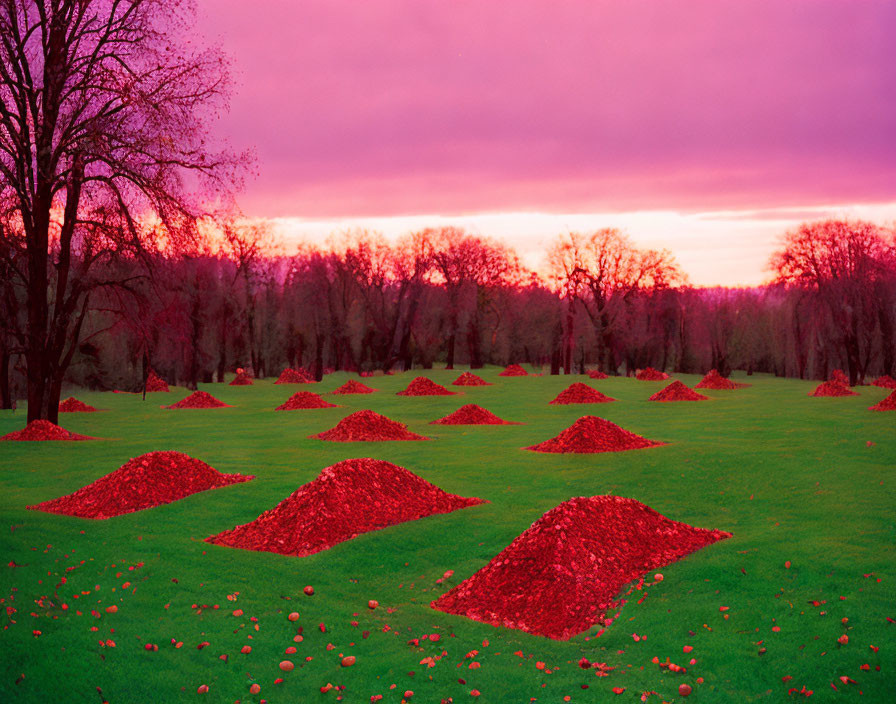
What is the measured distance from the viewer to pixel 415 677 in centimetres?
598

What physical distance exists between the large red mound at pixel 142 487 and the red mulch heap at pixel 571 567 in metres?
6.08

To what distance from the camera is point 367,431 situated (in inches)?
771

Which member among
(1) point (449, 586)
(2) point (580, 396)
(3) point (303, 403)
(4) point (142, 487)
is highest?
(2) point (580, 396)

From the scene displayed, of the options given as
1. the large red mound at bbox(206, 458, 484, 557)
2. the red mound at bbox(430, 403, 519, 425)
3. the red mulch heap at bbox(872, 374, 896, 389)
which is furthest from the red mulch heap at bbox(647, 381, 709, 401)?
the large red mound at bbox(206, 458, 484, 557)

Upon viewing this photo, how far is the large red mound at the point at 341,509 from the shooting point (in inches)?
386

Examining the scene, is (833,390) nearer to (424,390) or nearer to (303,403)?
(424,390)

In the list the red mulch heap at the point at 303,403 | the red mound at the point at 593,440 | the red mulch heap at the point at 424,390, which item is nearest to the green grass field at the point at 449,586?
the red mound at the point at 593,440

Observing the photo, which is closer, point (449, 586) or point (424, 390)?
point (449, 586)

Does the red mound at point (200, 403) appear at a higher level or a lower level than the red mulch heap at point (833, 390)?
lower

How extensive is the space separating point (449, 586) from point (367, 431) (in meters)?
11.4

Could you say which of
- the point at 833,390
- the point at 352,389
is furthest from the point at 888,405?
the point at 352,389

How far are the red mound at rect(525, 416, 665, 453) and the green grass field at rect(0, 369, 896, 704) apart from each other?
4.23 feet

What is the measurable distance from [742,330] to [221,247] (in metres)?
43.7

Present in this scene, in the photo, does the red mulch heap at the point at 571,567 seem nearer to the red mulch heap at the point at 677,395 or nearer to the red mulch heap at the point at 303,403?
the red mulch heap at the point at 677,395
